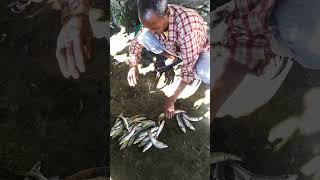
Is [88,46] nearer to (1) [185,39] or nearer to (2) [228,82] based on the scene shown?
(1) [185,39]

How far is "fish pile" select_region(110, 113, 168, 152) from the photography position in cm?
293

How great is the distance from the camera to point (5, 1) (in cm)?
284

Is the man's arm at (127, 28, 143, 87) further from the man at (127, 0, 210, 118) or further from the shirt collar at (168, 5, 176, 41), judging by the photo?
the shirt collar at (168, 5, 176, 41)

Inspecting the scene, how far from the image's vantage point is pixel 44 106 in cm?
287

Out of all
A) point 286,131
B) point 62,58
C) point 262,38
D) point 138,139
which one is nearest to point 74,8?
point 62,58

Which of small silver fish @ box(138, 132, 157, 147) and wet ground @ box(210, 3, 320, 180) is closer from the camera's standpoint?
wet ground @ box(210, 3, 320, 180)

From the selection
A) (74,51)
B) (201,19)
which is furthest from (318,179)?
(74,51)

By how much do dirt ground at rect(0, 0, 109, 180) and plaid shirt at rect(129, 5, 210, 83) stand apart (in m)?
0.44

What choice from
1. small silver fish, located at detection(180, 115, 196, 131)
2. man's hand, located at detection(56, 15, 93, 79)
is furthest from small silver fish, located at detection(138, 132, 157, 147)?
man's hand, located at detection(56, 15, 93, 79)

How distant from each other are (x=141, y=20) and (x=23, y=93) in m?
0.96

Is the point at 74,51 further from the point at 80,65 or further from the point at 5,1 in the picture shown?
the point at 5,1

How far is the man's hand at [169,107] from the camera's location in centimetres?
292

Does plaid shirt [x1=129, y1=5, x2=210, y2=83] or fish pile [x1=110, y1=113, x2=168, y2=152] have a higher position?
plaid shirt [x1=129, y1=5, x2=210, y2=83]

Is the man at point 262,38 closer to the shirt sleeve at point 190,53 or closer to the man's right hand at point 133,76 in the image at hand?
the shirt sleeve at point 190,53
